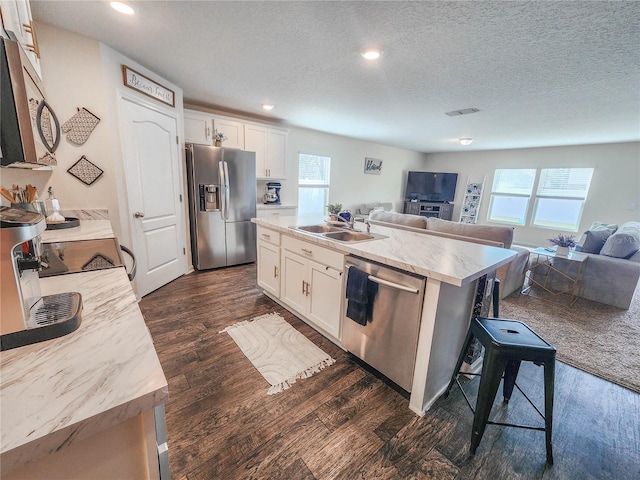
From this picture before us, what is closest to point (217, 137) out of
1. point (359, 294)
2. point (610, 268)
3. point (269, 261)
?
point (269, 261)

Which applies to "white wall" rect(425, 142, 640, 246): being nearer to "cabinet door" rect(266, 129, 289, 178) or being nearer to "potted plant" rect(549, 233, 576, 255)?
"potted plant" rect(549, 233, 576, 255)

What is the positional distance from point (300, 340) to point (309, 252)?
2.44 feet

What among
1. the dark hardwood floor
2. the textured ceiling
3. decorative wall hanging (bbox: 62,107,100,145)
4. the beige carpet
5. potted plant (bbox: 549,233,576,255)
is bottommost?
the dark hardwood floor

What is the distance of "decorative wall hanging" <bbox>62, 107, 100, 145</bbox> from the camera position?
7.22 ft

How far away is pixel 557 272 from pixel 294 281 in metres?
3.44

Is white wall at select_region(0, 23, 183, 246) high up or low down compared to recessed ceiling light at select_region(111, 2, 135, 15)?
down

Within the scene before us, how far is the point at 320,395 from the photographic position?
1681 millimetres

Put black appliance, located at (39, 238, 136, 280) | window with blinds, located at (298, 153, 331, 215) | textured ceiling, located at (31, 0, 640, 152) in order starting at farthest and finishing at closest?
window with blinds, located at (298, 153, 331, 215) < textured ceiling, located at (31, 0, 640, 152) < black appliance, located at (39, 238, 136, 280)

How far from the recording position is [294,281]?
2455 millimetres

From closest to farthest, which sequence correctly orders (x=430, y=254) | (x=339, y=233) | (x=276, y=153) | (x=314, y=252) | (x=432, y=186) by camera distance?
(x=430, y=254) < (x=314, y=252) < (x=339, y=233) < (x=276, y=153) < (x=432, y=186)

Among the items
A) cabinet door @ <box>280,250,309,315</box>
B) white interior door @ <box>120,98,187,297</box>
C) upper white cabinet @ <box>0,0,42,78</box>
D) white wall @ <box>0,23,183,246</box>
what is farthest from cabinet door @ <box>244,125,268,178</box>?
upper white cabinet @ <box>0,0,42,78</box>

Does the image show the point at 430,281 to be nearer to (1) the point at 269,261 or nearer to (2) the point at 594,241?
(1) the point at 269,261

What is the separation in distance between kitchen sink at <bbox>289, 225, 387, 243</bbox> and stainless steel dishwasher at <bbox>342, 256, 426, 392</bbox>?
1.62ft

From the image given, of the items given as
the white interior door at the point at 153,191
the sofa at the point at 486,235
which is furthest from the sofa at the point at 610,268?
the white interior door at the point at 153,191
